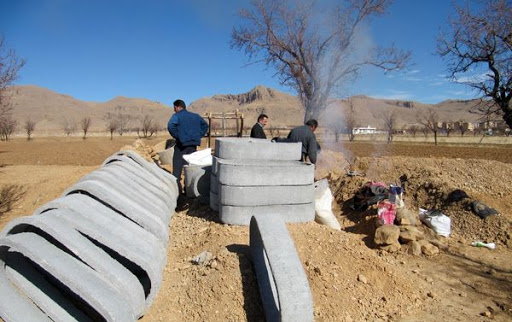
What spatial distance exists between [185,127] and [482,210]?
5715 mm

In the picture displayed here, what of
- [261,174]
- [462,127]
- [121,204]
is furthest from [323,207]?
[462,127]

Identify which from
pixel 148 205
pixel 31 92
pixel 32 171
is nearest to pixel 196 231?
pixel 148 205

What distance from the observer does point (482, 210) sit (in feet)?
22.0

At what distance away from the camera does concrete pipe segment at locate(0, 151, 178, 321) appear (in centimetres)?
258

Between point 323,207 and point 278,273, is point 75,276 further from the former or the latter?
point 323,207

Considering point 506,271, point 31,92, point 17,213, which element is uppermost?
point 31,92

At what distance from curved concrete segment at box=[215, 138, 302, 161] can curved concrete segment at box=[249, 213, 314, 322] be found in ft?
6.26

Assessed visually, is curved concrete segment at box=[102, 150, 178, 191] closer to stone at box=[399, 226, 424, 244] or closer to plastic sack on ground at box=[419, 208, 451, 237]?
stone at box=[399, 226, 424, 244]

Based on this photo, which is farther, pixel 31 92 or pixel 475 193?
pixel 31 92

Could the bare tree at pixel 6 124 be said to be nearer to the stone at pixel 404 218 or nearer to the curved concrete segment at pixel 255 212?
the curved concrete segment at pixel 255 212

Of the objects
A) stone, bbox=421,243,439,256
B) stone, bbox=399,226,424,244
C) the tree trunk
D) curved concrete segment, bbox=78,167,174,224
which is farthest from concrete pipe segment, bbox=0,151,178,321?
the tree trunk

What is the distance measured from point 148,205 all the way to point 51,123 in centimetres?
10628

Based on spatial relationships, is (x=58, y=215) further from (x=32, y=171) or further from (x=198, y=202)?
(x=32, y=171)

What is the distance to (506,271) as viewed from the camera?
4.89 meters
